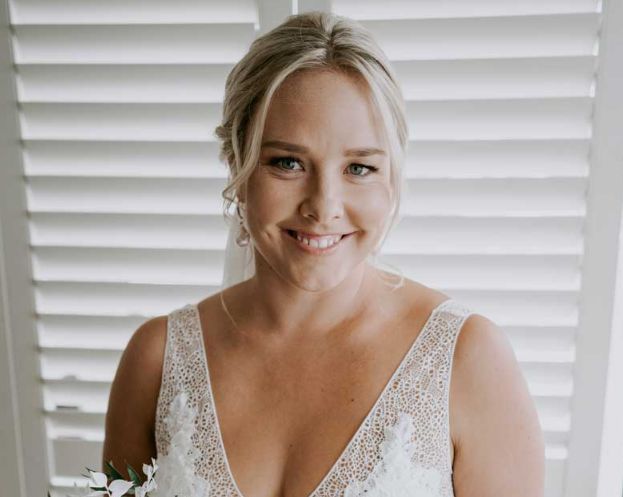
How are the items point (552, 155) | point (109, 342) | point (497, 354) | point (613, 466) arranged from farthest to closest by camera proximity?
point (109, 342) < point (613, 466) < point (552, 155) < point (497, 354)

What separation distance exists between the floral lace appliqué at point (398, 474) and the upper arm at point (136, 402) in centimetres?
46

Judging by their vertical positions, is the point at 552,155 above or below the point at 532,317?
above

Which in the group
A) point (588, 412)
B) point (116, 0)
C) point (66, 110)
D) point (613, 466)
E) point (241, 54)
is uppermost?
point (116, 0)

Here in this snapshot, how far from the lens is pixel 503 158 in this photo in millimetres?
1426

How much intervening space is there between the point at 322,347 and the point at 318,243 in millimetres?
254

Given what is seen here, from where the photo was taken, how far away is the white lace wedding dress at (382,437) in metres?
1.16

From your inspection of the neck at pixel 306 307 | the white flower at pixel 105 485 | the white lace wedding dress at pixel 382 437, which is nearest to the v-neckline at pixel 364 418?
the white lace wedding dress at pixel 382 437

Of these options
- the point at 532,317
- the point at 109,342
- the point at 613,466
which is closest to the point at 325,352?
the point at 532,317

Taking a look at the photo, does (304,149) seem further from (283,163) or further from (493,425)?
(493,425)

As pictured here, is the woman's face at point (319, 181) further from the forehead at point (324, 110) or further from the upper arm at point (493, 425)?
the upper arm at point (493, 425)

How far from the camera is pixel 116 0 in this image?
1.48 metres

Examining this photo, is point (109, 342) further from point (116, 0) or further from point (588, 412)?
point (588, 412)

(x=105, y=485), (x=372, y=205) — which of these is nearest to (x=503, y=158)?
(x=372, y=205)

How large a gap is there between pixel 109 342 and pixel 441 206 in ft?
2.86
